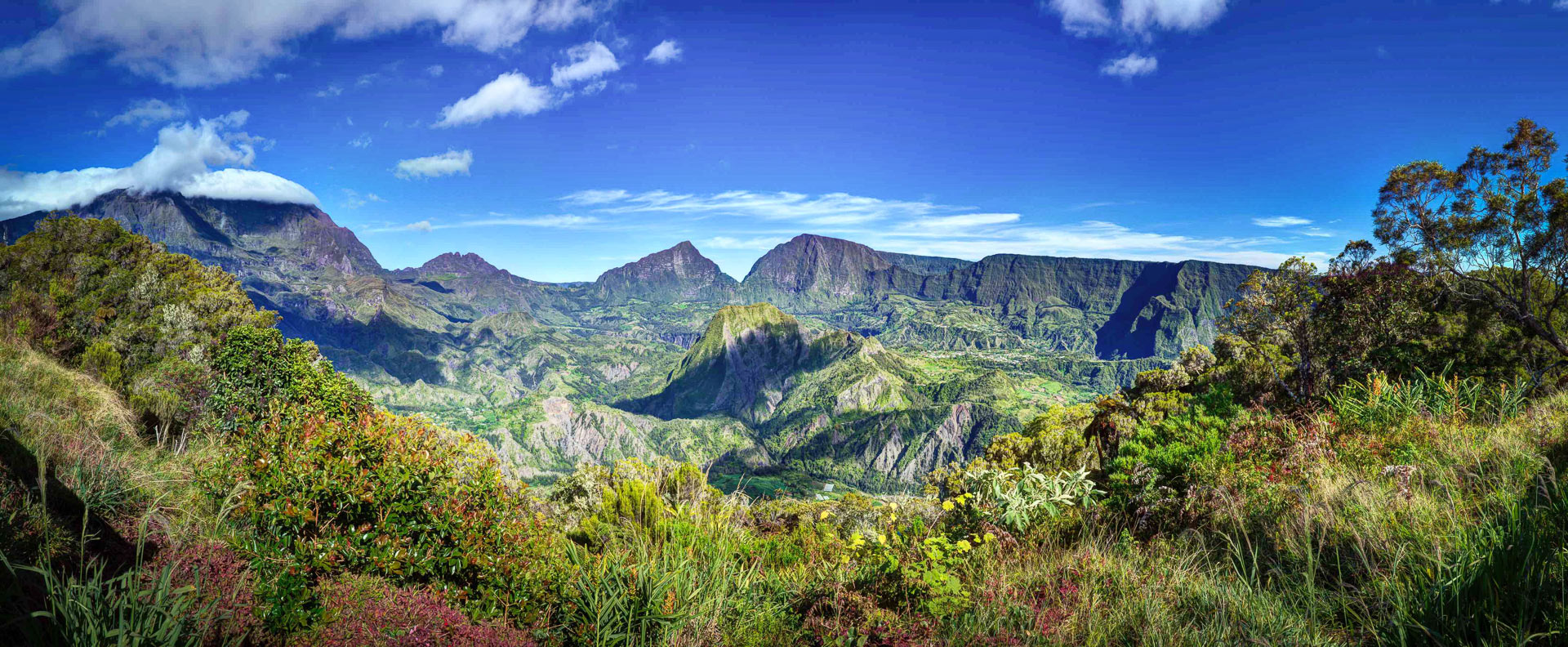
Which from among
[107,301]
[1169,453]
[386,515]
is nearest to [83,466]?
[386,515]

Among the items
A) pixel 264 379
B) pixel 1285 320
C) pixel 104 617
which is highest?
pixel 1285 320

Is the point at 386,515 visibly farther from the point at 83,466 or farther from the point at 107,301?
the point at 107,301

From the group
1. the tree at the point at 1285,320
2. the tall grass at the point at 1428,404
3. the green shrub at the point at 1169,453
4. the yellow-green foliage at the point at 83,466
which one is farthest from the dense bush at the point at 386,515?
the tree at the point at 1285,320

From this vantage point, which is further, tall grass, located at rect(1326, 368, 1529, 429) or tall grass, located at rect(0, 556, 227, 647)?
tall grass, located at rect(1326, 368, 1529, 429)

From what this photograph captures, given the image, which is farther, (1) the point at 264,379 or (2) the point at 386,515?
(1) the point at 264,379

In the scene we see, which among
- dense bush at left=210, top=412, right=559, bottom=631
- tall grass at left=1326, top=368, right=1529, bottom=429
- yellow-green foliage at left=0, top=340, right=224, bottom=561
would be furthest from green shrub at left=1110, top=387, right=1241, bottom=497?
yellow-green foliage at left=0, top=340, right=224, bottom=561

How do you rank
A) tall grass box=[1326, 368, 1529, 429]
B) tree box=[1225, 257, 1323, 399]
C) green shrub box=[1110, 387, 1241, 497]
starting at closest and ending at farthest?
green shrub box=[1110, 387, 1241, 497]
tall grass box=[1326, 368, 1529, 429]
tree box=[1225, 257, 1323, 399]

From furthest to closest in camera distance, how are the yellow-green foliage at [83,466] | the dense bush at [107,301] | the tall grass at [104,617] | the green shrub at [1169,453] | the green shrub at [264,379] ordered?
the dense bush at [107,301]
the green shrub at [264,379]
the green shrub at [1169,453]
the yellow-green foliage at [83,466]
the tall grass at [104,617]

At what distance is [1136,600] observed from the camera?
169 inches

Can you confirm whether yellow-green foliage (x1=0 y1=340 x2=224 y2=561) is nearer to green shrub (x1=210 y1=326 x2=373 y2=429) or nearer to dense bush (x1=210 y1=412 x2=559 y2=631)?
dense bush (x1=210 y1=412 x2=559 y2=631)

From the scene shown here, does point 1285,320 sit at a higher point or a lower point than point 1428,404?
higher

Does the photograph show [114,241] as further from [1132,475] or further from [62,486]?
[1132,475]

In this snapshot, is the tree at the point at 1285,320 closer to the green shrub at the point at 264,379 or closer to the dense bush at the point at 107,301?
the green shrub at the point at 264,379

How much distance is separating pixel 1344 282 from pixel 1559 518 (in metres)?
14.8
